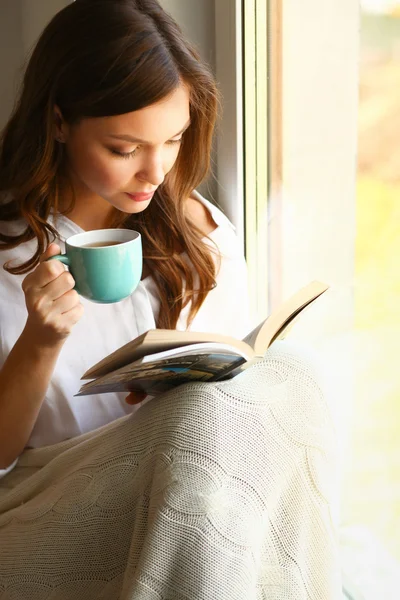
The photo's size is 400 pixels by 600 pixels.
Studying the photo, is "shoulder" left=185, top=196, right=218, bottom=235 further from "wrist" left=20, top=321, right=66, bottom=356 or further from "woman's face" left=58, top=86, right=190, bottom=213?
"wrist" left=20, top=321, right=66, bottom=356

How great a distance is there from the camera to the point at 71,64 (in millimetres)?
1215

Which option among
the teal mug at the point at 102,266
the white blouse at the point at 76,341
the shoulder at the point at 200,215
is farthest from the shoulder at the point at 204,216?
the teal mug at the point at 102,266

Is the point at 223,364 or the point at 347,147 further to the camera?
the point at 347,147

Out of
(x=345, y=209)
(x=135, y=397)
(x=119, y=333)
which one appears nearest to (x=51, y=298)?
(x=135, y=397)

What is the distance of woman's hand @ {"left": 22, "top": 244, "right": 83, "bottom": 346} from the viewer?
1.13 meters

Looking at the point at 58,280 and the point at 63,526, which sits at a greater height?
the point at 58,280

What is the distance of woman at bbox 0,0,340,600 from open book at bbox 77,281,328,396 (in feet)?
0.10

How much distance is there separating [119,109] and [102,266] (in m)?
0.26

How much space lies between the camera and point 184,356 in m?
0.95

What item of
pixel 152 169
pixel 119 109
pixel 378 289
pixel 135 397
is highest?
pixel 119 109

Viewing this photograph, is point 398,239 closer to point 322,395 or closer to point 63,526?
point 322,395

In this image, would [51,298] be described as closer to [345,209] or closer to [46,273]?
[46,273]

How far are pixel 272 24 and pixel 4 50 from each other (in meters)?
0.84

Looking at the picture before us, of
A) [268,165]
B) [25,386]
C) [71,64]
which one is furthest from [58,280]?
[268,165]
